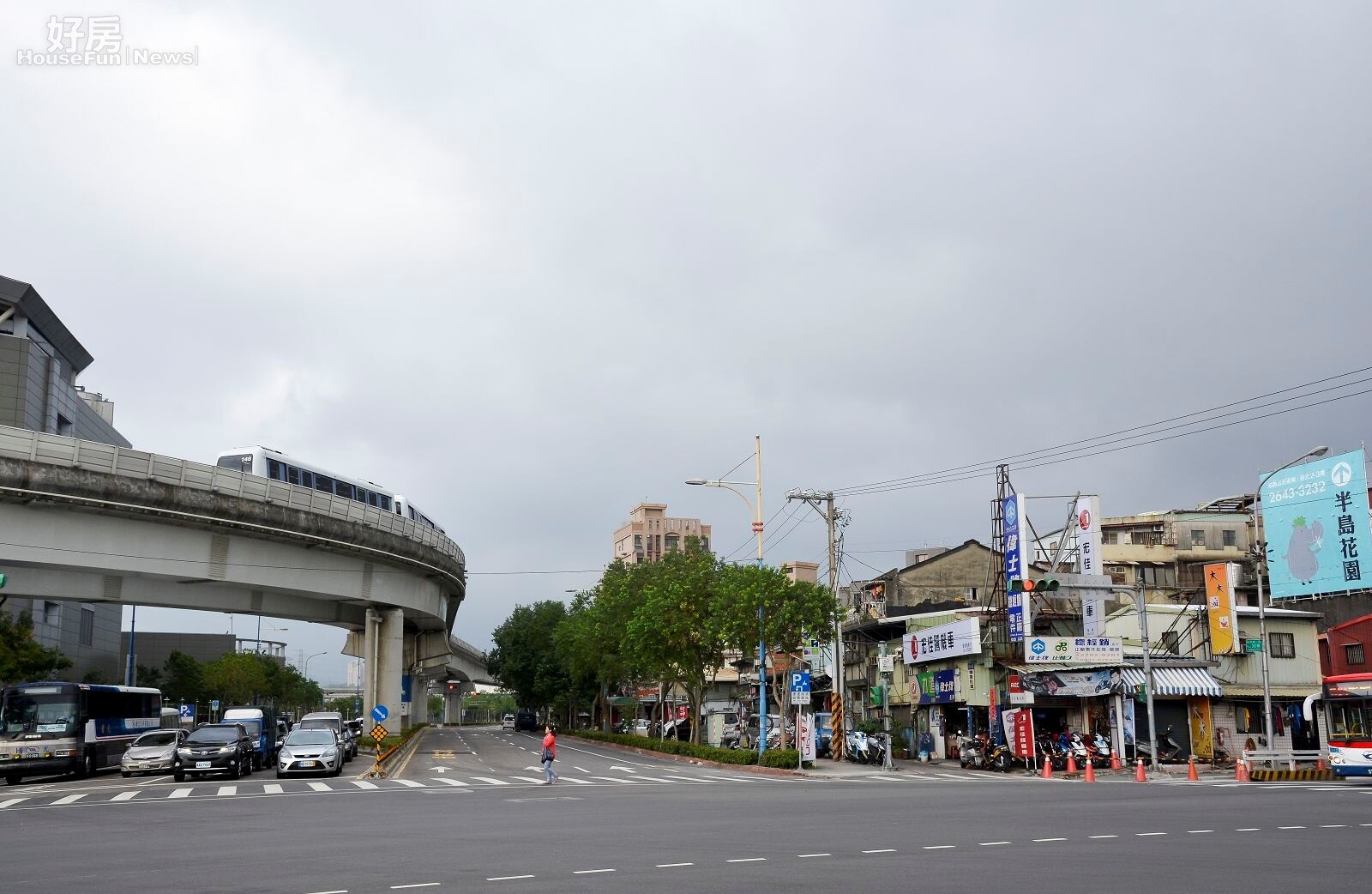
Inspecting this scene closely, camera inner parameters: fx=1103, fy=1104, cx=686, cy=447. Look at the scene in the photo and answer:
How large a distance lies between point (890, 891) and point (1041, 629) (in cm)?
3894

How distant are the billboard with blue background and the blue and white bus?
49.9 metres

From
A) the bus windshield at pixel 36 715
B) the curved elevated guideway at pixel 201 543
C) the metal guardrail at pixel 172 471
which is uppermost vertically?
the metal guardrail at pixel 172 471

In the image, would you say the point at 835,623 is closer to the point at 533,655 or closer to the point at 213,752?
the point at 213,752

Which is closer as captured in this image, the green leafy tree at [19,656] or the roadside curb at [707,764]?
the roadside curb at [707,764]

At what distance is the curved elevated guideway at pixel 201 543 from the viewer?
3094cm

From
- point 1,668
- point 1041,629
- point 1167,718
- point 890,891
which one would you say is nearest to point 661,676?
point 1041,629

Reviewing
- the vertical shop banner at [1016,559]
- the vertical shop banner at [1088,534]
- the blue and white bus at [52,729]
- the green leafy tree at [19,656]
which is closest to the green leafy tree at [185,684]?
the green leafy tree at [19,656]

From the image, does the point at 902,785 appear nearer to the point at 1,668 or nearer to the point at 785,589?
the point at 785,589

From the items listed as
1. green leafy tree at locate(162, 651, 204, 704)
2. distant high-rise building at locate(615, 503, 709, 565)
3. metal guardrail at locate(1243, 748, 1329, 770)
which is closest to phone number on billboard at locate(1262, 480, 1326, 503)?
metal guardrail at locate(1243, 748, 1329, 770)

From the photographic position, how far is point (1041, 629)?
47281mm

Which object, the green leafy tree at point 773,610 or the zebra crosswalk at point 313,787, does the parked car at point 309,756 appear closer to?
the zebra crosswalk at point 313,787

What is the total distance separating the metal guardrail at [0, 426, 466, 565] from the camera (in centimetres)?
3038

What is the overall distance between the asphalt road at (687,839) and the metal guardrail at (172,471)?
8.98m

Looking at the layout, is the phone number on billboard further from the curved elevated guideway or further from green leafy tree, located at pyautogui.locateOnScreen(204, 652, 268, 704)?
green leafy tree, located at pyautogui.locateOnScreen(204, 652, 268, 704)
